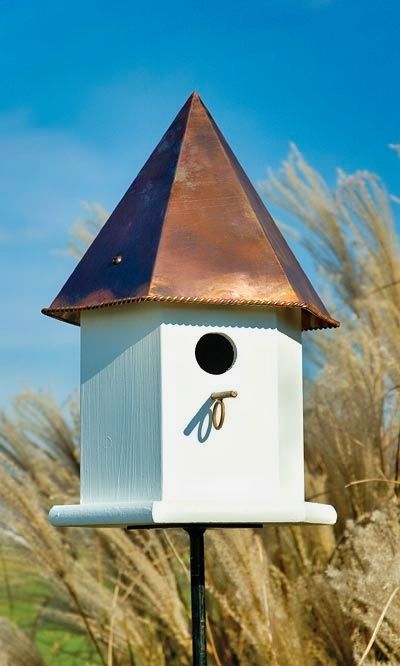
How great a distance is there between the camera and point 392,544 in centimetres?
300

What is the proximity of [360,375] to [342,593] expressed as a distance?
76cm

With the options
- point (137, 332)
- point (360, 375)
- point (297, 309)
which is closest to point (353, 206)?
point (360, 375)

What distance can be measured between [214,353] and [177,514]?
54 cm

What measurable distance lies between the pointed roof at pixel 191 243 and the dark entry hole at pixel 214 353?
0.64 ft

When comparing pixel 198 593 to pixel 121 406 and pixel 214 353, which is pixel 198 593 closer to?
pixel 121 406

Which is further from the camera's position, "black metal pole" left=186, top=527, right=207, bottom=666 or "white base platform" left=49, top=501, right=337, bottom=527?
"black metal pole" left=186, top=527, right=207, bottom=666

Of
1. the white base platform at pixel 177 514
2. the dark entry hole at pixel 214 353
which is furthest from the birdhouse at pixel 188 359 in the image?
the dark entry hole at pixel 214 353

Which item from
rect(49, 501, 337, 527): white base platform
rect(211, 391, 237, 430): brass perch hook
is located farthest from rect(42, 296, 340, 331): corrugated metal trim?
rect(49, 501, 337, 527): white base platform

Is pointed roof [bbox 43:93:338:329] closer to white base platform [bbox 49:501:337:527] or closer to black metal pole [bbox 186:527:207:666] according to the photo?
white base platform [bbox 49:501:337:527]

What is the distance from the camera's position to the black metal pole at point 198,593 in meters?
2.67

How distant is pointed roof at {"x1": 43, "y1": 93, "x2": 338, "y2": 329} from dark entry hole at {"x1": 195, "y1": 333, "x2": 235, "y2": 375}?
0.20 metres

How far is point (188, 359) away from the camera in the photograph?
2.58 meters

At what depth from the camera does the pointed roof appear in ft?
8.36

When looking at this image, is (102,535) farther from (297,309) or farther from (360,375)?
(297,309)
